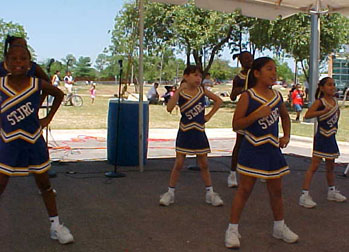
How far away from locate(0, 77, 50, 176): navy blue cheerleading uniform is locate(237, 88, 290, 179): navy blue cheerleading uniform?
1.75 meters

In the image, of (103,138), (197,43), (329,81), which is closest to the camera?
(329,81)

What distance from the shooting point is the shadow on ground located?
390 centimetres

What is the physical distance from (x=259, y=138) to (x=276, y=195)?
0.55 m

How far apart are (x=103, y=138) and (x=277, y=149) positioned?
337 inches

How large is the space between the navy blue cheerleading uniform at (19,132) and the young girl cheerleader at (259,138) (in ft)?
5.49

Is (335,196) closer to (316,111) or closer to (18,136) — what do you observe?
(316,111)

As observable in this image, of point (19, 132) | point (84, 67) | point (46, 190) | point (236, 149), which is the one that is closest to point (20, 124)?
point (19, 132)

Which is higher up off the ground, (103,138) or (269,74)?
(269,74)

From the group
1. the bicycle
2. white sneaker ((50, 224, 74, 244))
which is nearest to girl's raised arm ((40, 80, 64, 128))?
white sneaker ((50, 224, 74, 244))

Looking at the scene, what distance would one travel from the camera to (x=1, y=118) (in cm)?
362

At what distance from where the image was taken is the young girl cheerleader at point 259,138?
370 centimetres

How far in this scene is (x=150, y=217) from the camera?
465 cm

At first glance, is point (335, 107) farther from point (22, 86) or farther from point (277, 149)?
point (22, 86)

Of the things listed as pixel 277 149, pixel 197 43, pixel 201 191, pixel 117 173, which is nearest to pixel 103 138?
pixel 117 173
